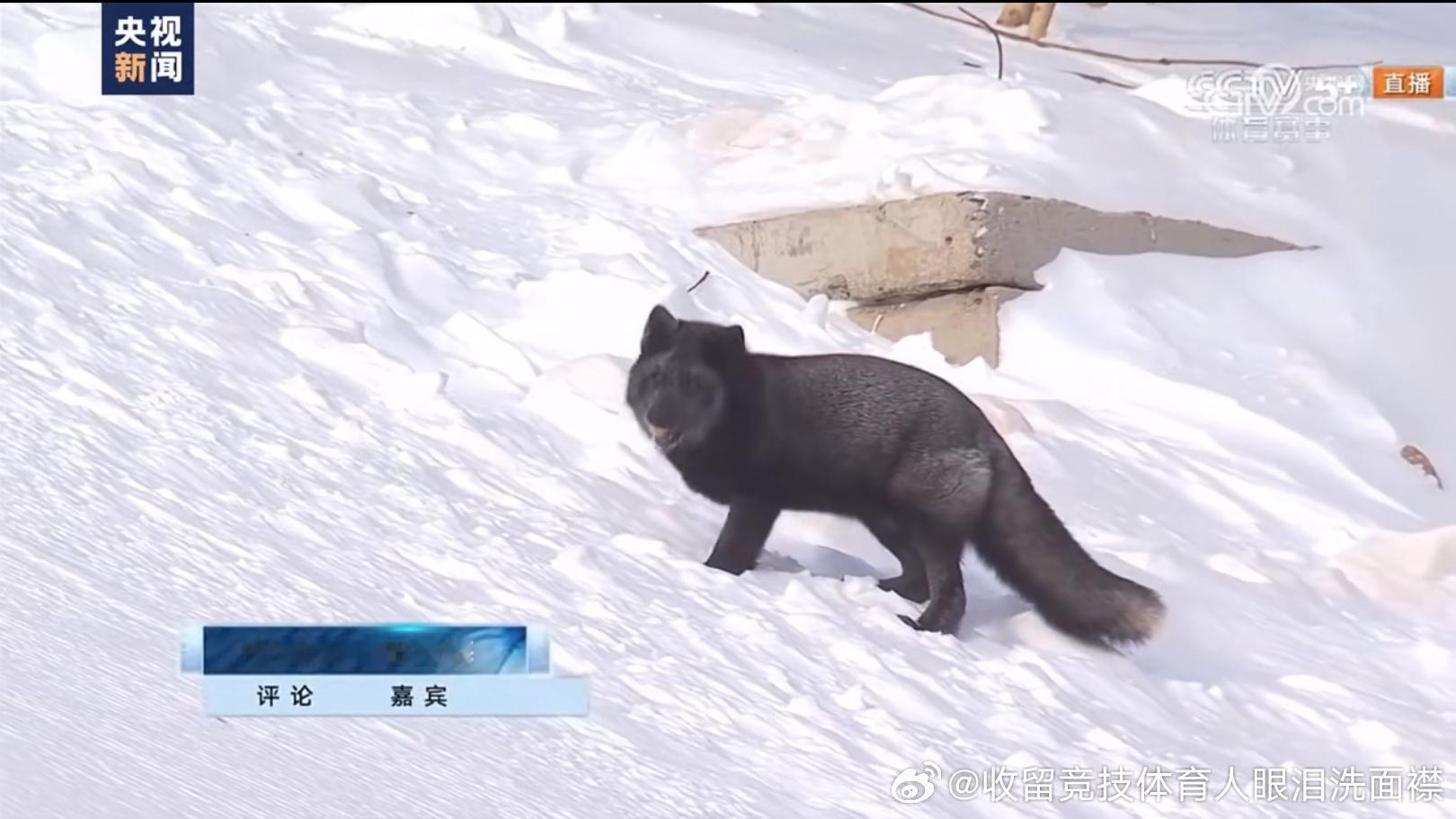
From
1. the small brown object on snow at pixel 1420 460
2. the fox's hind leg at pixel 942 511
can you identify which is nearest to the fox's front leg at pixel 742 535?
the fox's hind leg at pixel 942 511

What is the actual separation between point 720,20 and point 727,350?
6807 mm

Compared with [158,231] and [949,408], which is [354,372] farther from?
[949,408]

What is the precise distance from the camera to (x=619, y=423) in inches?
243

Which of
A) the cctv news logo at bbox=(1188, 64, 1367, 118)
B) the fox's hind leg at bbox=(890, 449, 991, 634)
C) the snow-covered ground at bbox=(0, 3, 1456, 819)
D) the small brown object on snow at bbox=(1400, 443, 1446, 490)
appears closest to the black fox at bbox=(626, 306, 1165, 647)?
the fox's hind leg at bbox=(890, 449, 991, 634)

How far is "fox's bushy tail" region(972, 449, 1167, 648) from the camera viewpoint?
5.27m

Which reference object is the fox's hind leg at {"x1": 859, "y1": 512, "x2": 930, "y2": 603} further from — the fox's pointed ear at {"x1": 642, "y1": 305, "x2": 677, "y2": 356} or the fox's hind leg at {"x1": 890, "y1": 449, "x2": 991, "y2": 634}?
the fox's pointed ear at {"x1": 642, "y1": 305, "x2": 677, "y2": 356}

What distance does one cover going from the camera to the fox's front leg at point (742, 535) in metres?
5.27

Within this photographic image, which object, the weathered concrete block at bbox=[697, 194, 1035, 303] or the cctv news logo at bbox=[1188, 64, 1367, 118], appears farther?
the cctv news logo at bbox=[1188, 64, 1367, 118]

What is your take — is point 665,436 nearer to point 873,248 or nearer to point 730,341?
point 730,341

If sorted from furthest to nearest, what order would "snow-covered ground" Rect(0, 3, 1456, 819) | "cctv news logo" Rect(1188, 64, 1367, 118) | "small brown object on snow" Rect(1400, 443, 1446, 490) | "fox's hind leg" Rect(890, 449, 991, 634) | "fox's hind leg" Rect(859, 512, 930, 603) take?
"cctv news logo" Rect(1188, 64, 1367, 118) < "small brown object on snow" Rect(1400, 443, 1446, 490) < "fox's hind leg" Rect(859, 512, 930, 603) < "fox's hind leg" Rect(890, 449, 991, 634) < "snow-covered ground" Rect(0, 3, 1456, 819)

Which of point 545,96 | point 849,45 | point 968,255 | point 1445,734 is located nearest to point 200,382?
point 968,255

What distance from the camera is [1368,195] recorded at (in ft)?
29.1

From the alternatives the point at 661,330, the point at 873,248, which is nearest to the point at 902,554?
the point at 661,330

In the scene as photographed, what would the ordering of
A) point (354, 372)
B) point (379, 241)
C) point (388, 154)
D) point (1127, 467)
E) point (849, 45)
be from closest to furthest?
point (354, 372) < point (1127, 467) < point (379, 241) < point (388, 154) < point (849, 45)
